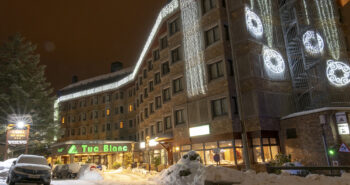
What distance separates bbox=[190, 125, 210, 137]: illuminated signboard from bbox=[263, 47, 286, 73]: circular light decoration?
7635mm

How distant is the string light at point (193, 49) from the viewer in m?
27.8

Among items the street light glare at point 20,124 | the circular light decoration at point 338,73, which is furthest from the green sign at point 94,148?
the circular light decoration at point 338,73

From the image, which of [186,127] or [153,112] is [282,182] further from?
[153,112]

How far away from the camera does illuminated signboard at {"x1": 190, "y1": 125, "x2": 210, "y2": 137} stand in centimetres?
2635

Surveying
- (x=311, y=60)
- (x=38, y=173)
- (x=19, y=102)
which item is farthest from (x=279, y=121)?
(x=19, y=102)

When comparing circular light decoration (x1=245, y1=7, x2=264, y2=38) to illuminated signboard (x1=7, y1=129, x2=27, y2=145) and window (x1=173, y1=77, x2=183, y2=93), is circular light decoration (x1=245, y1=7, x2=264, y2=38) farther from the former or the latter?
illuminated signboard (x1=7, y1=129, x2=27, y2=145)

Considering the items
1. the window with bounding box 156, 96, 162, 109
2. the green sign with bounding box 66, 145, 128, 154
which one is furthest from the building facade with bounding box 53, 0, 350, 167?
the green sign with bounding box 66, 145, 128, 154

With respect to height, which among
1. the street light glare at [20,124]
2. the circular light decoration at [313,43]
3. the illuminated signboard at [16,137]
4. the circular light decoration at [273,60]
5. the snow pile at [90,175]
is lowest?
the snow pile at [90,175]

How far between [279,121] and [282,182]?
15.1 metres

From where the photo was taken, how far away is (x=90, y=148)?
1860 inches

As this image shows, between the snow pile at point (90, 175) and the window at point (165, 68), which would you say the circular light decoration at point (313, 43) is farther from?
the snow pile at point (90, 175)

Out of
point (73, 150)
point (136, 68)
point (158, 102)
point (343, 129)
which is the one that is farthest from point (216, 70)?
point (73, 150)

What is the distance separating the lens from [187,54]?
29.6m

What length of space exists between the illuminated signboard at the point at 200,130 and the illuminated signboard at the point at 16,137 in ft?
48.8
